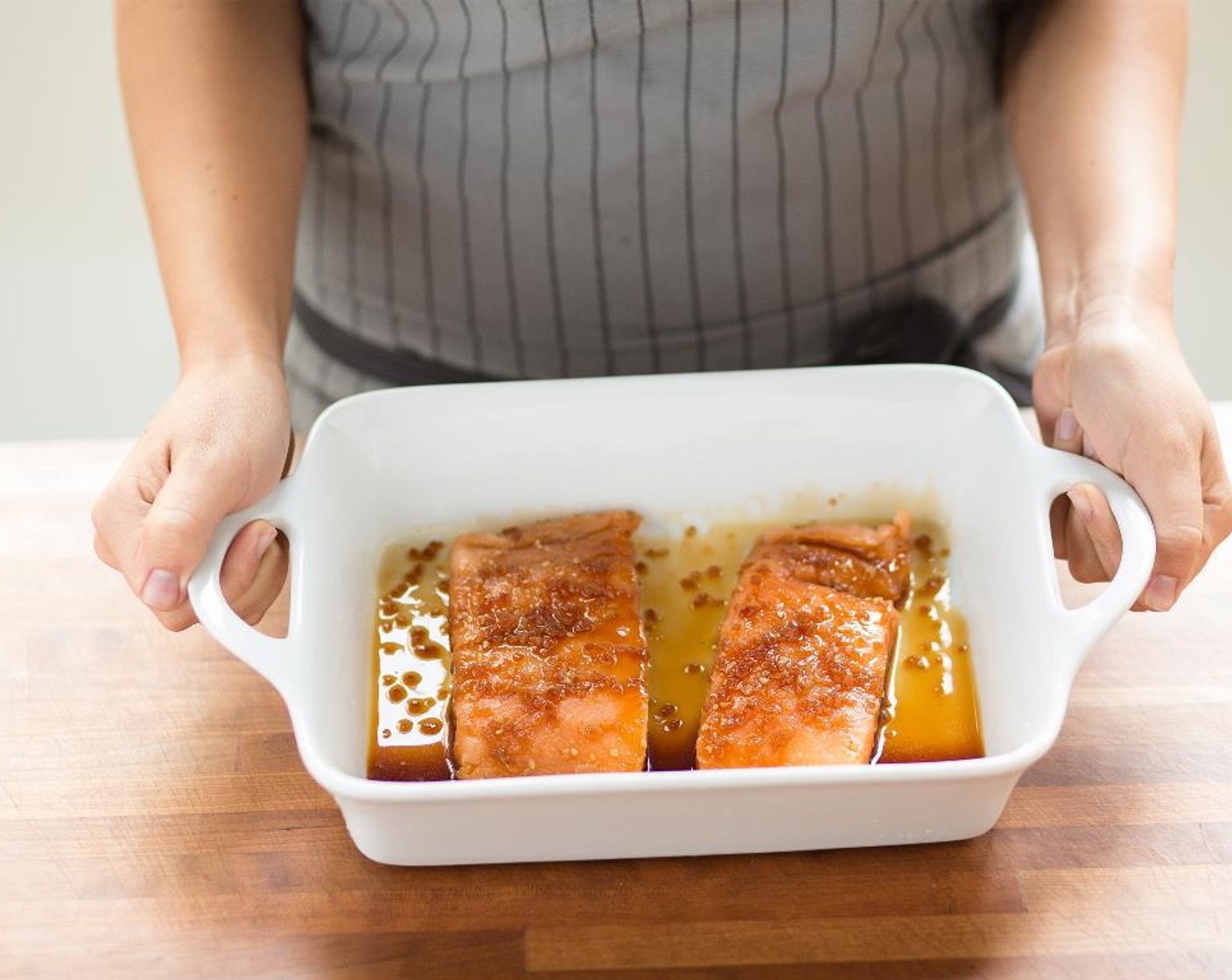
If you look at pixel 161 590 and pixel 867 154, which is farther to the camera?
pixel 867 154

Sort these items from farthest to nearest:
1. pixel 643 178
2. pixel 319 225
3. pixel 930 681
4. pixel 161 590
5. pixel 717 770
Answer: pixel 319 225 < pixel 643 178 < pixel 930 681 < pixel 161 590 < pixel 717 770

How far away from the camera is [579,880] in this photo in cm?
107

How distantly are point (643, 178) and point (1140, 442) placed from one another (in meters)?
0.60

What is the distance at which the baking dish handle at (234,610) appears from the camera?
3.40 ft

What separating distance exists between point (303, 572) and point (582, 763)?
286 millimetres

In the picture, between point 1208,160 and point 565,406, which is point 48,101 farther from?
point 1208,160

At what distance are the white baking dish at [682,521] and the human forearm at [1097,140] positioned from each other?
167mm

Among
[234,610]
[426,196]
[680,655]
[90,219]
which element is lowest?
[90,219]

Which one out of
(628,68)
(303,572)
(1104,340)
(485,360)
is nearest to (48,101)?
(485,360)

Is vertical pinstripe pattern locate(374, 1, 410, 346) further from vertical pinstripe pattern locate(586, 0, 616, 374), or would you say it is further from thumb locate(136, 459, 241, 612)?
thumb locate(136, 459, 241, 612)

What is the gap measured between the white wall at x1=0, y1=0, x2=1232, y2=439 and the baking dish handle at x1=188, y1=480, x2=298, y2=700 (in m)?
1.96

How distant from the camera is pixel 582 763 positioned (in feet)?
3.75

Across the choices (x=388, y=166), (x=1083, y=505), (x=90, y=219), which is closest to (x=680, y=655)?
(x=1083, y=505)

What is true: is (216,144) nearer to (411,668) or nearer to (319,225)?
(319,225)
